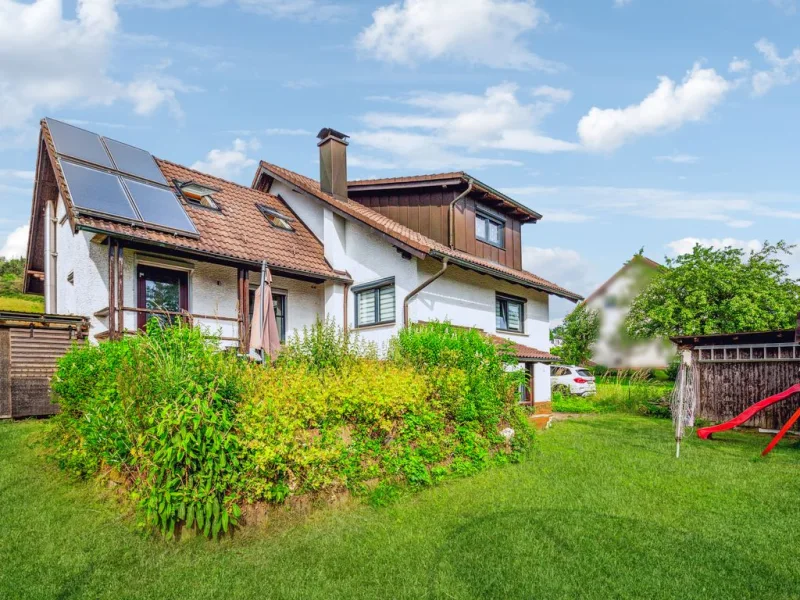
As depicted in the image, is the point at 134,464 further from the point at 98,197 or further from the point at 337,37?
the point at 337,37

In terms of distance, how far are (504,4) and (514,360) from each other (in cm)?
630

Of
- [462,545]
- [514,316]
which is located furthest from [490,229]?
[462,545]

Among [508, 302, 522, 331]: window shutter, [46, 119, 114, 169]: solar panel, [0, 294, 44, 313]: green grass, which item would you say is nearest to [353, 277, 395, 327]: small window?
[508, 302, 522, 331]: window shutter

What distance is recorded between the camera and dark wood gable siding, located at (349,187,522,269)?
15.5 meters

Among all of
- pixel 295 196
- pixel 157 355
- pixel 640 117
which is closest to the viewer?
pixel 157 355

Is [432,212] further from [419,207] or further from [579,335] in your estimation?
[579,335]

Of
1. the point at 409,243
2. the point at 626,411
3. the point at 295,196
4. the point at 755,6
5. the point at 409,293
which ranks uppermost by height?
the point at 755,6

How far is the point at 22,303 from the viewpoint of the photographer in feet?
74.7

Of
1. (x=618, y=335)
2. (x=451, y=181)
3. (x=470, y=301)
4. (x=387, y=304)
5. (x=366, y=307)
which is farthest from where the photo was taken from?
(x=618, y=335)

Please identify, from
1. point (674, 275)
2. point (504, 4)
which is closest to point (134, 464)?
point (504, 4)

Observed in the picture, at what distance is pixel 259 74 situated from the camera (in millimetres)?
10938

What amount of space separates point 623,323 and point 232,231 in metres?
18.6

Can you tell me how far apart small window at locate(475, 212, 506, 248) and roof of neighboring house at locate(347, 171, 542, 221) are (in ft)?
2.09

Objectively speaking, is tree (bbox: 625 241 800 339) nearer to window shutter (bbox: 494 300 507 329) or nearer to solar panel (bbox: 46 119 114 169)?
window shutter (bbox: 494 300 507 329)
